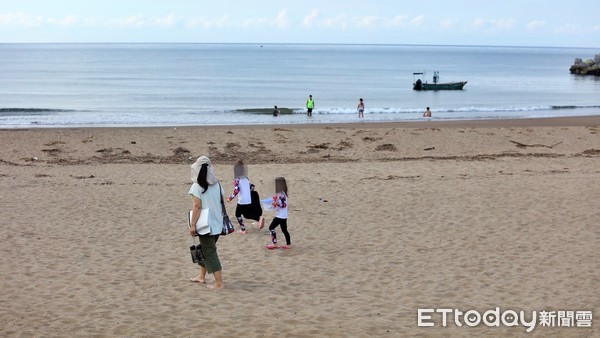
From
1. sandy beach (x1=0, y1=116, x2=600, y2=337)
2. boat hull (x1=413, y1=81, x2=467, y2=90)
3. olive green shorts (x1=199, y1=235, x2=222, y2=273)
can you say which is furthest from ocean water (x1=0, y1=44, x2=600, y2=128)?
olive green shorts (x1=199, y1=235, x2=222, y2=273)

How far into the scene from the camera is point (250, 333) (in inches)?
245

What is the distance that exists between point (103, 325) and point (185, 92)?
48.7 metres

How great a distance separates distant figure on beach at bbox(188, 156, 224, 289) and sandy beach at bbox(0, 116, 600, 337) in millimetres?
415

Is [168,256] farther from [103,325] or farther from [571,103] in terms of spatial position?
[571,103]

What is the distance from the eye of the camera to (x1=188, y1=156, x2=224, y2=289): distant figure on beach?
7.09m

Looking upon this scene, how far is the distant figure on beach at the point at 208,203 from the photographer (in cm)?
709

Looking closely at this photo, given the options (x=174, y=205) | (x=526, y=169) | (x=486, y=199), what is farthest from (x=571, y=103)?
(x=174, y=205)

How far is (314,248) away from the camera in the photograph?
9.55 metres

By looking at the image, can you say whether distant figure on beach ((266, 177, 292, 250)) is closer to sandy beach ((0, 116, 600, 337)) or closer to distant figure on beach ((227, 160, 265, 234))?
sandy beach ((0, 116, 600, 337))

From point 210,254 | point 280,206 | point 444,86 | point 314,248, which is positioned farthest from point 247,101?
point 210,254

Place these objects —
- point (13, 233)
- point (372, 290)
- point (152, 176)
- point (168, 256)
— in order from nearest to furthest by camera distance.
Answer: point (372, 290), point (168, 256), point (13, 233), point (152, 176)

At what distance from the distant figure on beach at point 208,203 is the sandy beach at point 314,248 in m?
0.41

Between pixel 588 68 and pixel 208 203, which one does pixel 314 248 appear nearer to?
pixel 208 203

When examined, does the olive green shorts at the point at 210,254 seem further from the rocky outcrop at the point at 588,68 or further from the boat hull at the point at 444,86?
the rocky outcrop at the point at 588,68
